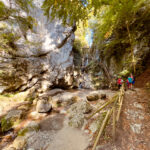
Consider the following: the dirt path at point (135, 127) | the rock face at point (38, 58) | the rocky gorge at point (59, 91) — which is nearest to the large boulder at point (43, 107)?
the rocky gorge at point (59, 91)

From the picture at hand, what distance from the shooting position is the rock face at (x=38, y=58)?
6.63 m

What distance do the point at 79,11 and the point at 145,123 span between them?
5.59m

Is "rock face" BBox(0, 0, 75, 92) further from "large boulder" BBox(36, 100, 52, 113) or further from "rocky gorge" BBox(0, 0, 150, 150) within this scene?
"large boulder" BBox(36, 100, 52, 113)

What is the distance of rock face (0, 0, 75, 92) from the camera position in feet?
21.8

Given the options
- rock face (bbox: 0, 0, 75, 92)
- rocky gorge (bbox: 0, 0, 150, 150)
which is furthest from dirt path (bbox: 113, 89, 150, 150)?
rock face (bbox: 0, 0, 75, 92)

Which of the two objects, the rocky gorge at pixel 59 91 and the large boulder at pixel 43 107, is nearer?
the rocky gorge at pixel 59 91

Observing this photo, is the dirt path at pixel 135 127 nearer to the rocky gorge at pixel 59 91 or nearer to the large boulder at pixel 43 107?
the rocky gorge at pixel 59 91

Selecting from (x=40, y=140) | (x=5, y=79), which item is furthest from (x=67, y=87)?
(x=40, y=140)

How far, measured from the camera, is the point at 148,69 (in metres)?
7.11

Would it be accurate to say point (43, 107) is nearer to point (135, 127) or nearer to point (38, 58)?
point (135, 127)

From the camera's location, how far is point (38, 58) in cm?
880

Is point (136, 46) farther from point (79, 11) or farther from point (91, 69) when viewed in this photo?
point (91, 69)

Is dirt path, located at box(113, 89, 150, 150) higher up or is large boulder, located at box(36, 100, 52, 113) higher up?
dirt path, located at box(113, 89, 150, 150)

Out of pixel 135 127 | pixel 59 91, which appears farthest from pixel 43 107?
pixel 135 127
